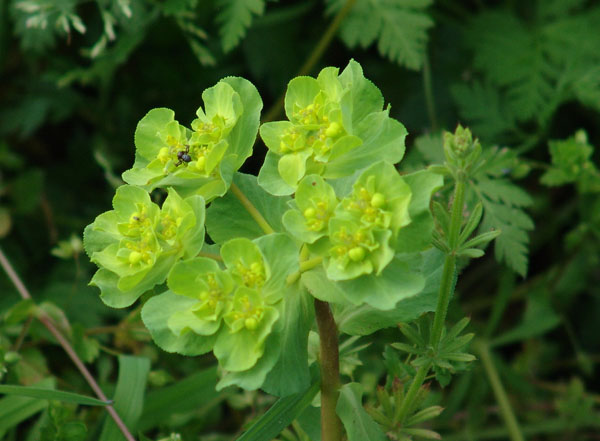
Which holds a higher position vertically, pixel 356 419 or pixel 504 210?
pixel 356 419

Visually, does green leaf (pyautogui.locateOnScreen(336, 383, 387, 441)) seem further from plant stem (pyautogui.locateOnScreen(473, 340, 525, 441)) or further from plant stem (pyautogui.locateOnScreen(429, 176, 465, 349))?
plant stem (pyautogui.locateOnScreen(473, 340, 525, 441))

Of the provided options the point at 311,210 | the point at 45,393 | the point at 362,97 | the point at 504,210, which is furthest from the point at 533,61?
the point at 45,393

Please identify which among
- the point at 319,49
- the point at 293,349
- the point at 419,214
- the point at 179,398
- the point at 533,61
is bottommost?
the point at 179,398

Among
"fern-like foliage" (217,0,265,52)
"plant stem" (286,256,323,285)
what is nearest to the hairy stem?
"plant stem" (286,256,323,285)

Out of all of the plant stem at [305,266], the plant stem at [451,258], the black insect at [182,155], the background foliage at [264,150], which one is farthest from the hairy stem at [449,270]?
the background foliage at [264,150]

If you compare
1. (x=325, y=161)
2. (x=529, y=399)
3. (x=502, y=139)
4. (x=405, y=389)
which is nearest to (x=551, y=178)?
(x=502, y=139)

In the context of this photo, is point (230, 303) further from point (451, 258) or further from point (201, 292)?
point (451, 258)

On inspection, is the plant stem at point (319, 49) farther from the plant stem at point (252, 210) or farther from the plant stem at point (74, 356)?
the plant stem at point (252, 210)
